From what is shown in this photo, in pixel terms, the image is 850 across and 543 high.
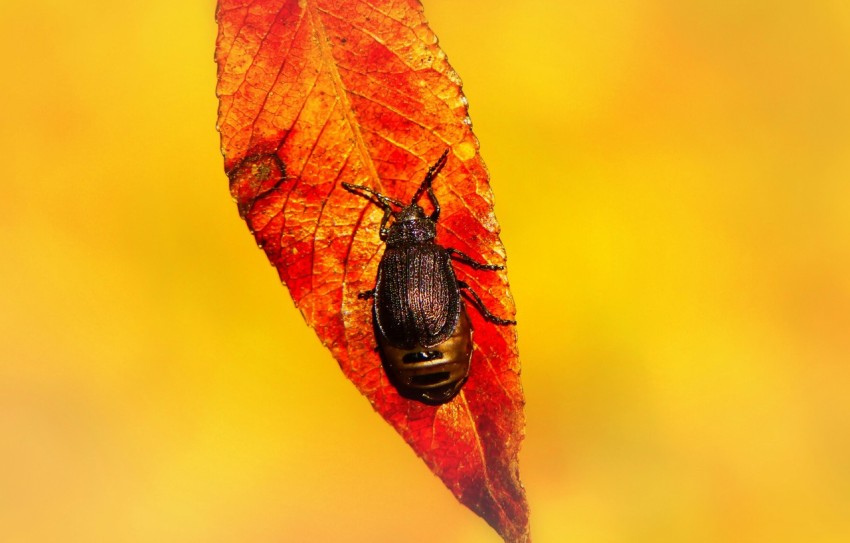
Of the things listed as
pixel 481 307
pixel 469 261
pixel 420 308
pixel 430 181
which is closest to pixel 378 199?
pixel 430 181

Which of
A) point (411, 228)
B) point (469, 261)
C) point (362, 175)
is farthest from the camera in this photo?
point (411, 228)

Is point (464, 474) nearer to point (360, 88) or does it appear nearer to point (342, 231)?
point (342, 231)

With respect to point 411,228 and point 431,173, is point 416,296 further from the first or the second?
point 431,173


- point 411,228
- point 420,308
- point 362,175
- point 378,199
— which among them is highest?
point 362,175

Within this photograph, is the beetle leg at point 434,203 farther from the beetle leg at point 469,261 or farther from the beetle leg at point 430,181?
the beetle leg at point 469,261

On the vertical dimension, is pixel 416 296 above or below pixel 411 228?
below

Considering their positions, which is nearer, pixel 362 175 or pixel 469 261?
pixel 362 175

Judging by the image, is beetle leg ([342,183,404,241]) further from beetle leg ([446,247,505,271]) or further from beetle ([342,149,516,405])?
beetle leg ([446,247,505,271])
